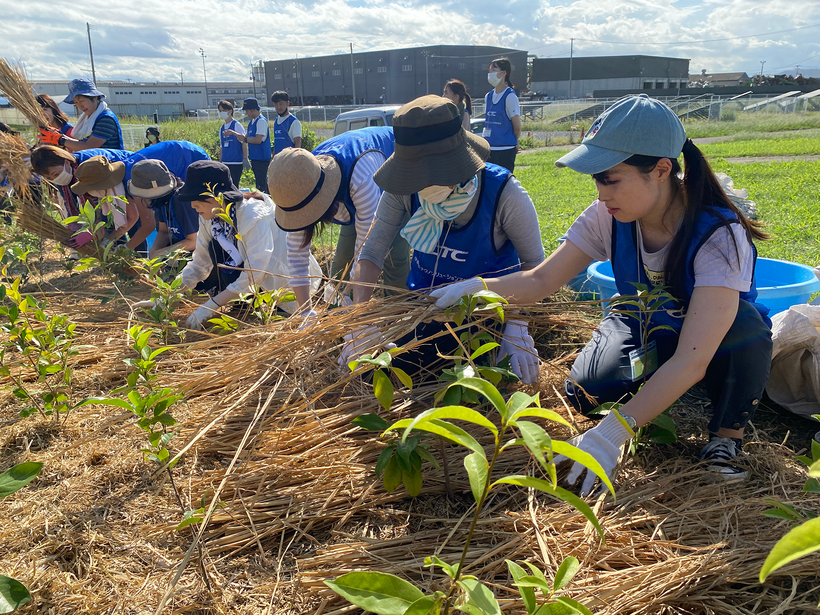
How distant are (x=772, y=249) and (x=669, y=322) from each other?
2.75m

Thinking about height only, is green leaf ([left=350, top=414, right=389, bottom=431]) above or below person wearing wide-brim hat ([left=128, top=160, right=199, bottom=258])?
below

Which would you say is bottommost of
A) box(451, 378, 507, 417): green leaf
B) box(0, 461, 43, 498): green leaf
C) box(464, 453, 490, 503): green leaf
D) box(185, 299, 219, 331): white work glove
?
box(185, 299, 219, 331): white work glove

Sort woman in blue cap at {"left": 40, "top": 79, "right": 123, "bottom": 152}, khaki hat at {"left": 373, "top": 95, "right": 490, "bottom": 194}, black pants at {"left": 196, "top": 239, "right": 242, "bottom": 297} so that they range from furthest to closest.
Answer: woman in blue cap at {"left": 40, "top": 79, "right": 123, "bottom": 152}, black pants at {"left": 196, "top": 239, "right": 242, "bottom": 297}, khaki hat at {"left": 373, "top": 95, "right": 490, "bottom": 194}

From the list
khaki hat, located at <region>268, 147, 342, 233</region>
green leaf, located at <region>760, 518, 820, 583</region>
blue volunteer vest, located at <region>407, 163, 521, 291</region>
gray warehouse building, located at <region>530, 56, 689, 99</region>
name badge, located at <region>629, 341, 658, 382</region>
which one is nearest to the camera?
green leaf, located at <region>760, 518, 820, 583</region>

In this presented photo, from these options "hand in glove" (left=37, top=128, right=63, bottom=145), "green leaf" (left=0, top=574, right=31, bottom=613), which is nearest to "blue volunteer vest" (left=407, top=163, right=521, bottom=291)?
"green leaf" (left=0, top=574, right=31, bottom=613)

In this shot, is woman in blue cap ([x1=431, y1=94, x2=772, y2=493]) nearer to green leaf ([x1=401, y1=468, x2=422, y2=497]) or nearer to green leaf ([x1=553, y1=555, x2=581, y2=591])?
green leaf ([x1=401, y1=468, x2=422, y2=497])

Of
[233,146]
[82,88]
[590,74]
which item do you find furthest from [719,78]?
[82,88]

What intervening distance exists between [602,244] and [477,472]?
1268mm

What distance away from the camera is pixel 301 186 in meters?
2.13

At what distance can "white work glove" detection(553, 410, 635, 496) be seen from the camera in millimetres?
1309

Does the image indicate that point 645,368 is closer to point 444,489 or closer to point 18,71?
point 444,489

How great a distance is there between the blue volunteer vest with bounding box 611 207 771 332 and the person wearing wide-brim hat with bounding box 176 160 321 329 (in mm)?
1484

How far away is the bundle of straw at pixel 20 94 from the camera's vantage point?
439cm

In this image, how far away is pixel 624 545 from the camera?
3.93 feet
